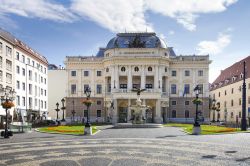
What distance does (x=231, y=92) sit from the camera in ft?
260

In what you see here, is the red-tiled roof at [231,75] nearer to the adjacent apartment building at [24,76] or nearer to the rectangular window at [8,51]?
the adjacent apartment building at [24,76]

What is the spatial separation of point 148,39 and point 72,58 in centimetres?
2030

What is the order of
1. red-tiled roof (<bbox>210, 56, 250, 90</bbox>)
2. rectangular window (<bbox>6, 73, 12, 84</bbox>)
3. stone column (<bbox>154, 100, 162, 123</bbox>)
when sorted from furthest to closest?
red-tiled roof (<bbox>210, 56, 250, 90</bbox>) → stone column (<bbox>154, 100, 162, 123</bbox>) → rectangular window (<bbox>6, 73, 12, 84</bbox>)

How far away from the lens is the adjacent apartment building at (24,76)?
2237 inches

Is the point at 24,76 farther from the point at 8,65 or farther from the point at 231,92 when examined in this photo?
the point at 231,92

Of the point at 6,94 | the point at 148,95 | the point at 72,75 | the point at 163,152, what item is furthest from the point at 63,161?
the point at 72,75

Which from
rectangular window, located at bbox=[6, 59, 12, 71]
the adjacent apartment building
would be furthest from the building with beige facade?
rectangular window, located at bbox=[6, 59, 12, 71]

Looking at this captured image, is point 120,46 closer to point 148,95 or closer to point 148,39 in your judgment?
point 148,39

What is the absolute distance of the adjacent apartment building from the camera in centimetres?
5681

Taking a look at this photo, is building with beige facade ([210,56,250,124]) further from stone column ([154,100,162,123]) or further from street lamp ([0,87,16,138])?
street lamp ([0,87,16,138])

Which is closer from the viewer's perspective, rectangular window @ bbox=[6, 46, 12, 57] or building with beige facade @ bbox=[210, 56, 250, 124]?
rectangular window @ bbox=[6, 46, 12, 57]

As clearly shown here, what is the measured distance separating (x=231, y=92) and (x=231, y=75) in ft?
20.2

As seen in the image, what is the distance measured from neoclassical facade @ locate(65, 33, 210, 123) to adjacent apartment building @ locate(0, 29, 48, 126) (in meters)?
7.31

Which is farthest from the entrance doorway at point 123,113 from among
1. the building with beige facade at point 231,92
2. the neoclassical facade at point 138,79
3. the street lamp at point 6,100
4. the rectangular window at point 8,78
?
the street lamp at point 6,100
